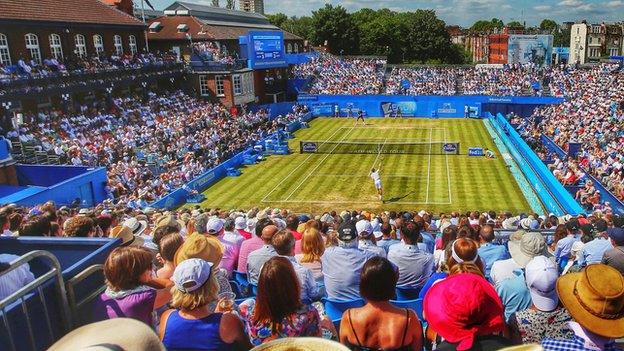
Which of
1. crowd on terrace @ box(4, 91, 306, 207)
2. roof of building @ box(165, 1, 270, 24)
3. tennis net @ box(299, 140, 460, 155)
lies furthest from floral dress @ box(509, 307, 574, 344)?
roof of building @ box(165, 1, 270, 24)

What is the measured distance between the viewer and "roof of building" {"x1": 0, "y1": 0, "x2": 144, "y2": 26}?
30422 mm

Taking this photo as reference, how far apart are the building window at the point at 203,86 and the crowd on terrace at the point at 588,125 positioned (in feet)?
86.6

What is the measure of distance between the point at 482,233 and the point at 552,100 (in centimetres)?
4202

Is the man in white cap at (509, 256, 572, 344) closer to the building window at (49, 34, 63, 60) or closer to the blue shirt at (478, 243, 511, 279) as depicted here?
the blue shirt at (478, 243, 511, 279)

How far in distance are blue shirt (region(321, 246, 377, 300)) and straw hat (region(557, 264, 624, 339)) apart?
110 inches

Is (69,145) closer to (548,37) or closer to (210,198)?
(210,198)

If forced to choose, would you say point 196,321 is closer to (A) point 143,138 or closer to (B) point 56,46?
(A) point 143,138

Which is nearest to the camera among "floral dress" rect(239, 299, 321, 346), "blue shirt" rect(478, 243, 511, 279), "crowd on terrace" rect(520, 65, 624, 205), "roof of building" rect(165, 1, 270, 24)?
"floral dress" rect(239, 299, 321, 346)

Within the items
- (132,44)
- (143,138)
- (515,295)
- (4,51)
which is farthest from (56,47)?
(515,295)

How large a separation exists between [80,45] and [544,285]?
124 ft

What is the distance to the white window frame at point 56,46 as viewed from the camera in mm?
33312

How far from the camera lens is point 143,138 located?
30.6 metres

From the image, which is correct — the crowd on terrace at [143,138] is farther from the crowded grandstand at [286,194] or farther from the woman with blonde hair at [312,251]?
the woman with blonde hair at [312,251]

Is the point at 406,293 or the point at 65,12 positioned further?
the point at 65,12
